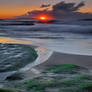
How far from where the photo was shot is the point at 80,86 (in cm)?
236

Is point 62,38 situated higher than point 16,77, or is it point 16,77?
point 62,38

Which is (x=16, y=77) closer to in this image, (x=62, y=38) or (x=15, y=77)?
(x=15, y=77)

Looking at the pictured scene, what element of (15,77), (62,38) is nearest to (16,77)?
(15,77)

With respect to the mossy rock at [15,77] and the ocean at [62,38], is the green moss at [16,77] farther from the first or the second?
the ocean at [62,38]

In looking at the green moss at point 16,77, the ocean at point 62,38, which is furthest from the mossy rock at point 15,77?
the ocean at point 62,38

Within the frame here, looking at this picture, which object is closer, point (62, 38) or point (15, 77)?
point (15, 77)

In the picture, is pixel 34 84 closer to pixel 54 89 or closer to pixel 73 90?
pixel 54 89

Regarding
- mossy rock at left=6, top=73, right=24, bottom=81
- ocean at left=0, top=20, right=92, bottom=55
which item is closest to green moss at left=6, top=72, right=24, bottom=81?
mossy rock at left=6, top=73, right=24, bottom=81

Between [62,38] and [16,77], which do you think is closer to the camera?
[16,77]

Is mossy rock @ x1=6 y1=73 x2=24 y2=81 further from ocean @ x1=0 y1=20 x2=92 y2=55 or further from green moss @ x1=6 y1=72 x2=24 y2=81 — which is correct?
ocean @ x1=0 y1=20 x2=92 y2=55

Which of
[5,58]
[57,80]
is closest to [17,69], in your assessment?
[5,58]

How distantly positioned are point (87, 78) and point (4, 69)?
1.52 meters

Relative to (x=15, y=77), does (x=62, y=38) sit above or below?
above

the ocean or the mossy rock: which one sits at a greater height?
the ocean
